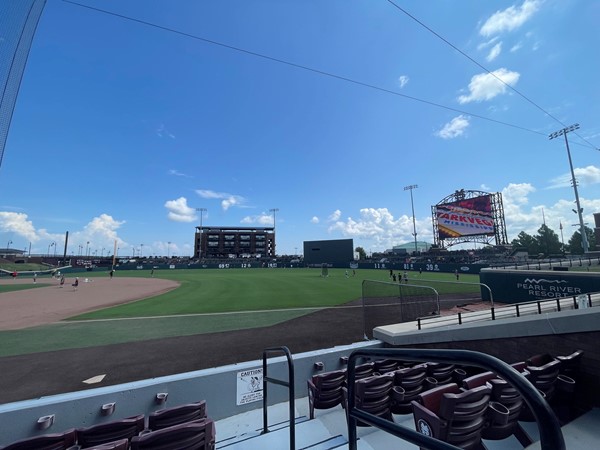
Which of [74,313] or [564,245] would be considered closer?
[74,313]

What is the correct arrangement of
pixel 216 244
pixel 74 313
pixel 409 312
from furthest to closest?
1. pixel 216 244
2. pixel 74 313
3. pixel 409 312

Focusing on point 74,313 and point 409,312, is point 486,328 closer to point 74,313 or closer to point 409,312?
point 409,312

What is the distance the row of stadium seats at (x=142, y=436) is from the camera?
335 cm

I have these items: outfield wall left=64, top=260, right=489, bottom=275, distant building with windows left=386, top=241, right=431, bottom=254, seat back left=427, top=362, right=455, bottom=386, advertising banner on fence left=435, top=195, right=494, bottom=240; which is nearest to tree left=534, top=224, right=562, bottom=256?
distant building with windows left=386, top=241, right=431, bottom=254

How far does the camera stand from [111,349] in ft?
40.1

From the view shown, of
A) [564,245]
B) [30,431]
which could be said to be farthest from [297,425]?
[564,245]

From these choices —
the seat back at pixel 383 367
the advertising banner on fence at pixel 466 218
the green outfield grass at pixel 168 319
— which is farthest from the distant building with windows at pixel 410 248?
the seat back at pixel 383 367

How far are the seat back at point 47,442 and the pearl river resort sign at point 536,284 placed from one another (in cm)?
1547

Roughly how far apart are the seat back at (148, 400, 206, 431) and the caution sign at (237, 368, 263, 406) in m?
1.53

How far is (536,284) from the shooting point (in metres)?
14.5

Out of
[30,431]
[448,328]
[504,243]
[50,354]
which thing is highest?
[504,243]

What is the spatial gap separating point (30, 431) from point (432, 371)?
7.17m

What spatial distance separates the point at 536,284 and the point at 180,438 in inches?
690

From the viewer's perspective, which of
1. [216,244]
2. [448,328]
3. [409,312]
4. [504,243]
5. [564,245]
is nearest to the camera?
[448,328]
